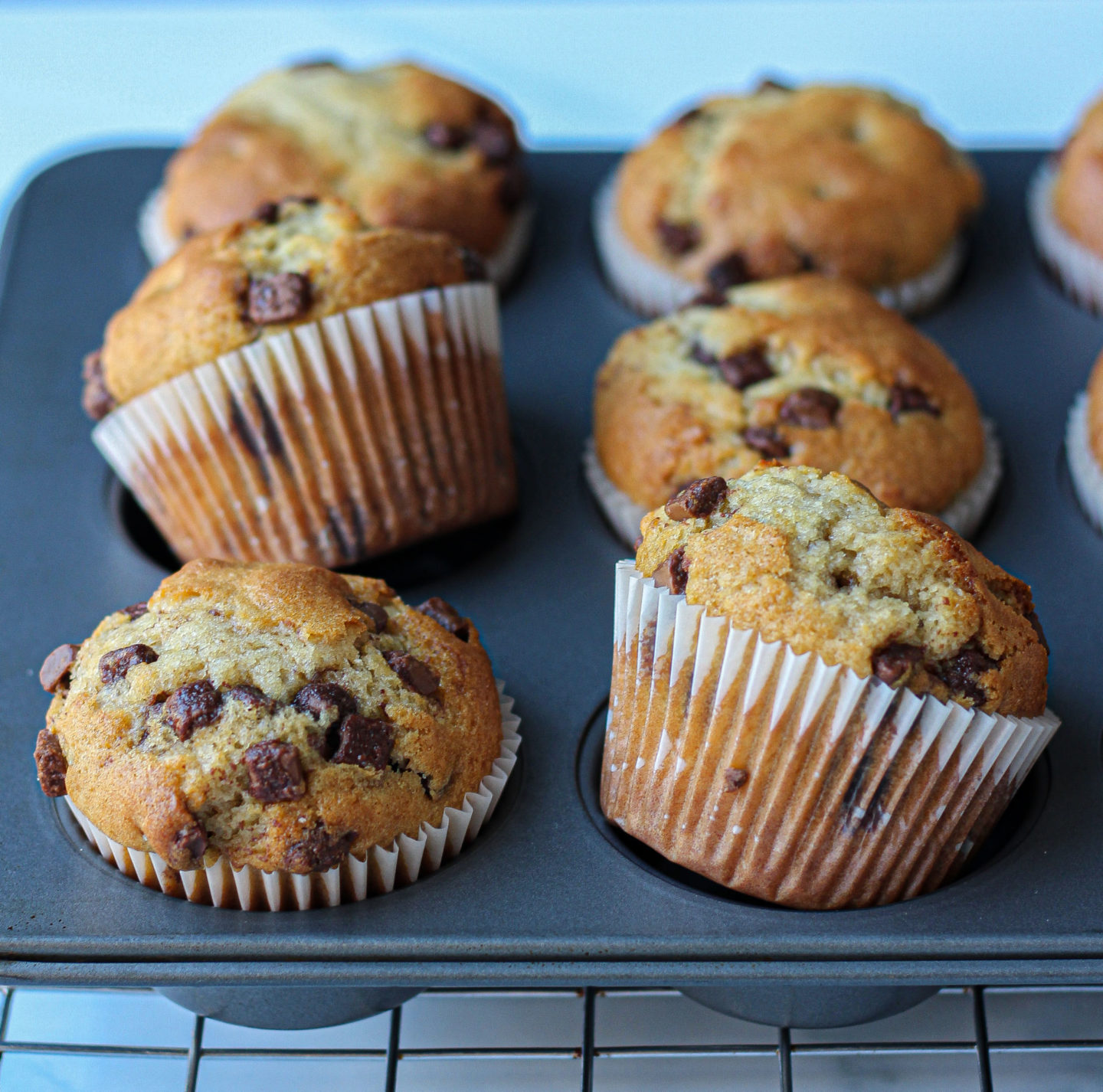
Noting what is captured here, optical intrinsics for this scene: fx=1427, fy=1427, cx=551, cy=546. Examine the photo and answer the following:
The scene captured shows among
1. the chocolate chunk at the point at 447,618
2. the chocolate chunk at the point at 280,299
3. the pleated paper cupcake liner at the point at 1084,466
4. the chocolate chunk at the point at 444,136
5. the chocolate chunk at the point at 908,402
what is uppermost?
the chocolate chunk at the point at 280,299

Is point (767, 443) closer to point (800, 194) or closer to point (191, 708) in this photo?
point (800, 194)

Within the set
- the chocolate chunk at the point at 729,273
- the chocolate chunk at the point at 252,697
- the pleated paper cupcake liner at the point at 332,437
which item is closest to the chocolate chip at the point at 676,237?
the chocolate chunk at the point at 729,273

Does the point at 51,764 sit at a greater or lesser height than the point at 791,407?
lesser

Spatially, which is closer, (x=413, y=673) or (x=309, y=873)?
(x=309, y=873)

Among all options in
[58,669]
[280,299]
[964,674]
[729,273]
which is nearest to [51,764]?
[58,669]

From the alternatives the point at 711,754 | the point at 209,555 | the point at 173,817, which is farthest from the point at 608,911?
the point at 209,555

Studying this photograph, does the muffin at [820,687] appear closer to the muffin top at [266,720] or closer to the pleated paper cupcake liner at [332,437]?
the muffin top at [266,720]

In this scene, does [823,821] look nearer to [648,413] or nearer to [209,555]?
Result: [648,413]

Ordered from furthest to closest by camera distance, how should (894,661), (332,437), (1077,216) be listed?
(1077,216)
(332,437)
(894,661)
